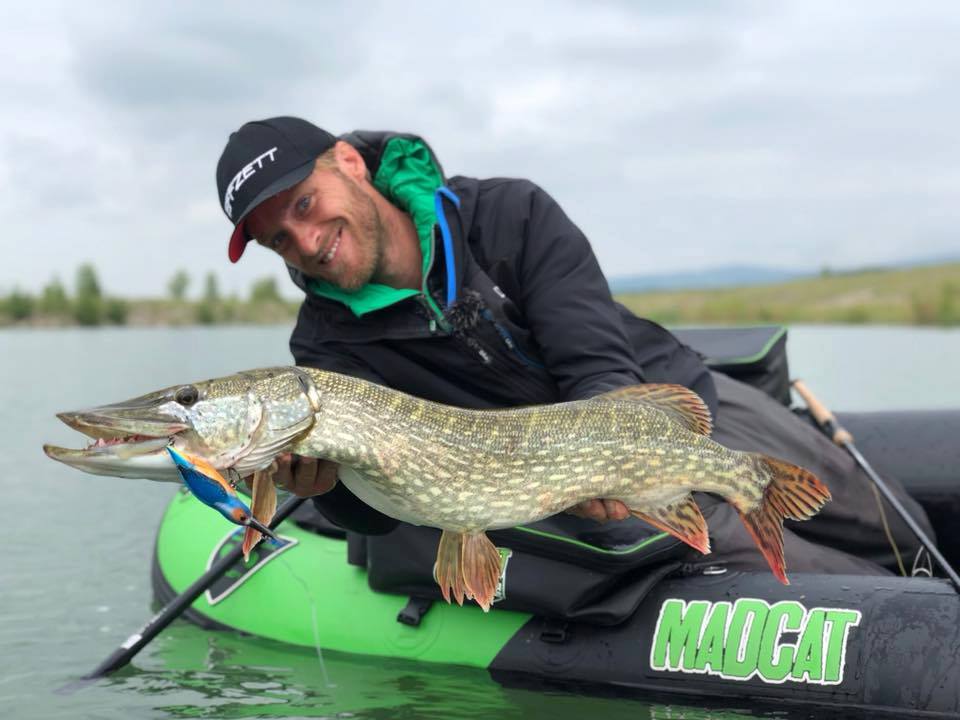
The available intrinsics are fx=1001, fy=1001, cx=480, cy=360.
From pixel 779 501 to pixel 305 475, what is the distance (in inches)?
59.3

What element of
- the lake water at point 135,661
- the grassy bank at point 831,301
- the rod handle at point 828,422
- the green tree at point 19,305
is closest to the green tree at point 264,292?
the green tree at point 19,305

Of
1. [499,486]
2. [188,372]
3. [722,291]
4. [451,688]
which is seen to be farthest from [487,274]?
[722,291]

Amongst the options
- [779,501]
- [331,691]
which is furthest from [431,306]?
[331,691]

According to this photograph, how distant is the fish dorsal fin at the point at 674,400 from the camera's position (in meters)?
3.29

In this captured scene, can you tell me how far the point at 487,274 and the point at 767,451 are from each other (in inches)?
61.1

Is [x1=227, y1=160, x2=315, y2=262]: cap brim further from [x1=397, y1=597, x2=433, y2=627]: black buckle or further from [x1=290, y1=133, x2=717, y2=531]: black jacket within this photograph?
[x1=397, y1=597, x2=433, y2=627]: black buckle

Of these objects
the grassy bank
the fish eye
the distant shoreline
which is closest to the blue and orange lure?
the fish eye

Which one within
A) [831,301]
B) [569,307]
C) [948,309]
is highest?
[569,307]

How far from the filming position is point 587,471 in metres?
3.09

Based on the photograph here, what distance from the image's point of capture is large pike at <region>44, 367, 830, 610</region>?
274 centimetres

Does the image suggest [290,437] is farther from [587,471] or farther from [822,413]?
[822,413]

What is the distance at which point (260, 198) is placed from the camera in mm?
3545

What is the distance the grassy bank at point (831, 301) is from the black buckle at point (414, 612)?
A: 33.1 meters

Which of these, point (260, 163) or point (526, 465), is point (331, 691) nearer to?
point (526, 465)
